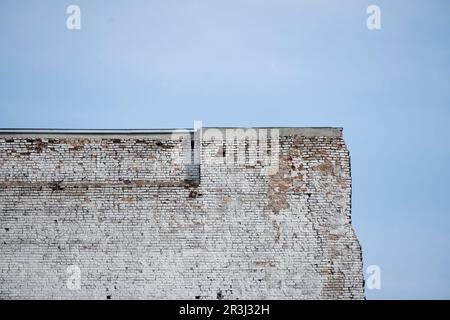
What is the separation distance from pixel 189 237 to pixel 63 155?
3.20 m

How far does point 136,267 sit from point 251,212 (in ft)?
8.63

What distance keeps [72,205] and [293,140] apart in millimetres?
4834

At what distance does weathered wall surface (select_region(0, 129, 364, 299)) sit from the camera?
54.9 ft

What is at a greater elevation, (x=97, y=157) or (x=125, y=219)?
(x=97, y=157)

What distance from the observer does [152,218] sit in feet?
55.6

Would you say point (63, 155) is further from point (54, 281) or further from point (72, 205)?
point (54, 281)

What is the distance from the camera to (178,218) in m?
16.9

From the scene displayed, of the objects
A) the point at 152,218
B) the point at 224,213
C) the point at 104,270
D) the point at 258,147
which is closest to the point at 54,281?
the point at 104,270

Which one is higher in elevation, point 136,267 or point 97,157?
point 97,157

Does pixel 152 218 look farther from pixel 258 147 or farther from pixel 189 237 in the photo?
pixel 258 147

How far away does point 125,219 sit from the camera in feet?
55.6

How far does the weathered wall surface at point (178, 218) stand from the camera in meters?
16.7

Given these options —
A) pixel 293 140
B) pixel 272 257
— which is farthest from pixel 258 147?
pixel 272 257

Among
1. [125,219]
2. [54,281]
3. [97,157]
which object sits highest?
[97,157]
